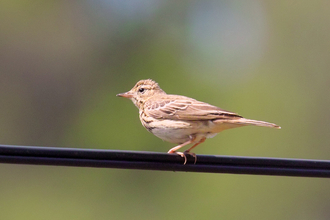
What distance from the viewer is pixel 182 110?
8.44 metres

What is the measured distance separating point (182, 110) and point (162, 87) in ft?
71.9

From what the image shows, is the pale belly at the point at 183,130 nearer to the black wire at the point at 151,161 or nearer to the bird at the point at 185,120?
the bird at the point at 185,120

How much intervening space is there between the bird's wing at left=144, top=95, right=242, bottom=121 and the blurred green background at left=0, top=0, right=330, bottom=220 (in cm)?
1635

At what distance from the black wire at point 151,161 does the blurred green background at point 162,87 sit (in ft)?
63.7

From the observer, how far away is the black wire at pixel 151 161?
5.22 meters

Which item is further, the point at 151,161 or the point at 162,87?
the point at 162,87

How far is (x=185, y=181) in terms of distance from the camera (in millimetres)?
29969

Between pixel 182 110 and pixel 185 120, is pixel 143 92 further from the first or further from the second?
pixel 185 120

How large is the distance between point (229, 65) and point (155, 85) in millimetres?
33220

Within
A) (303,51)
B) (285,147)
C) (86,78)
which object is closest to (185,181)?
(285,147)

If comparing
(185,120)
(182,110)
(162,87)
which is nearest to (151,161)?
(185,120)

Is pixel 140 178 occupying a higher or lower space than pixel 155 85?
lower

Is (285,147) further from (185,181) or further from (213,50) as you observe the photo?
(213,50)

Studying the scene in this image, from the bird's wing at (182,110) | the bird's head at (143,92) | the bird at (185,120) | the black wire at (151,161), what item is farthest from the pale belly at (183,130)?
the black wire at (151,161)
